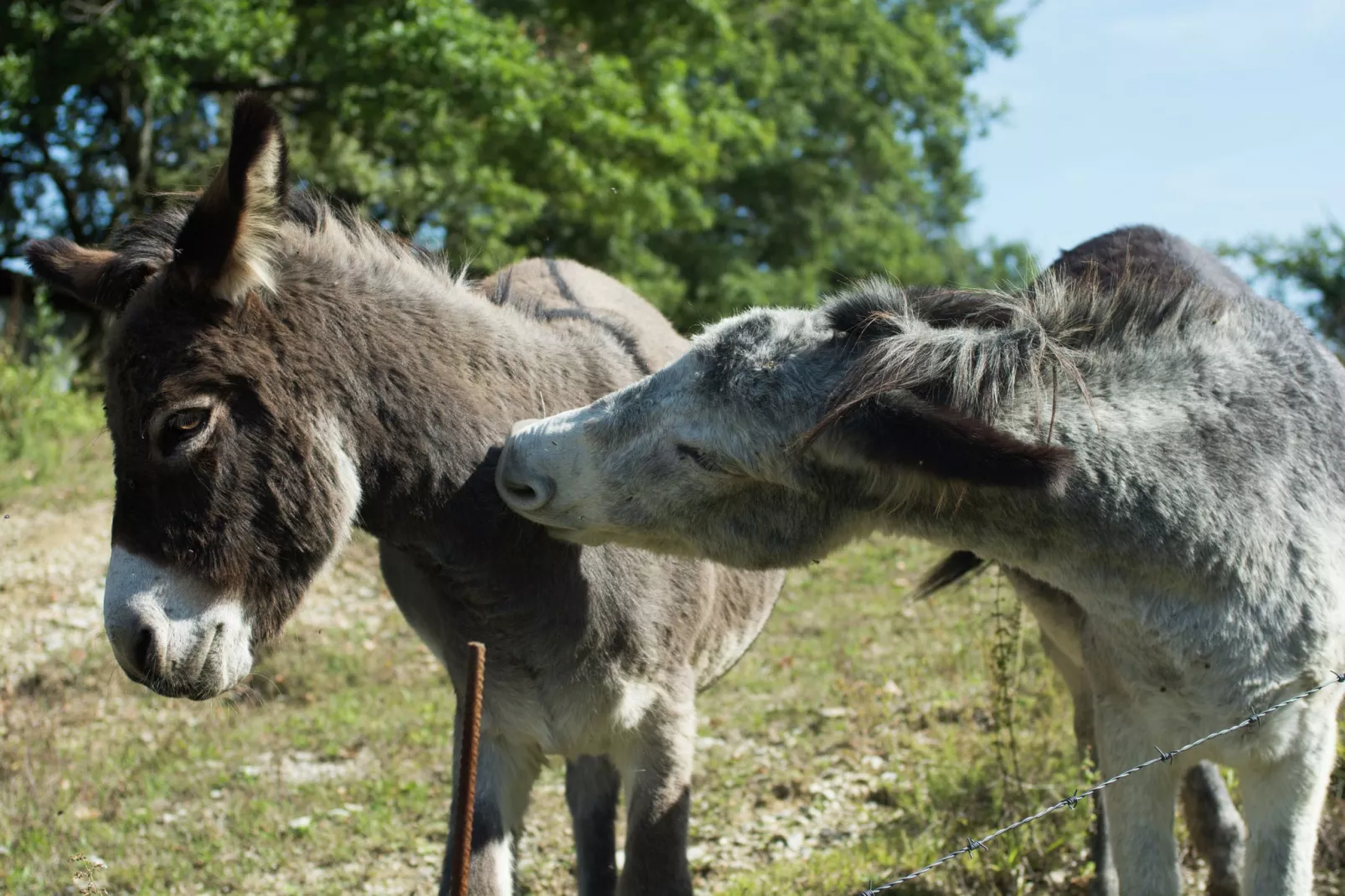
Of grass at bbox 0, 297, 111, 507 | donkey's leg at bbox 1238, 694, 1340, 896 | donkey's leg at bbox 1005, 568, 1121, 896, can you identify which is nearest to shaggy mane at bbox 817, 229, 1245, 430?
donkey's leg at bbox 1005, 568, 1121, 896

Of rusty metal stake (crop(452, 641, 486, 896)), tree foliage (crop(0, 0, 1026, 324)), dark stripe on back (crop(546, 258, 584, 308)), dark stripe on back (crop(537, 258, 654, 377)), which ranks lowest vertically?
rusty metal stake (crop(452, 641, 486, 896))

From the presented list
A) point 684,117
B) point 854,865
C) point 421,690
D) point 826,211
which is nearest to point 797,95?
point 826,211

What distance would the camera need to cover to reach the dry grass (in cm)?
448

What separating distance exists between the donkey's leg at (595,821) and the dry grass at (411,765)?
55cm

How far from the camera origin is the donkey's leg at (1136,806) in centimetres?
297

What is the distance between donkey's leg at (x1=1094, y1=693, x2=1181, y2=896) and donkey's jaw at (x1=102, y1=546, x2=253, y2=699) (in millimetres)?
2332

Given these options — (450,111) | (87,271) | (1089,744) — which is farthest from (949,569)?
(450,111)

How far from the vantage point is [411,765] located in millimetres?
5828

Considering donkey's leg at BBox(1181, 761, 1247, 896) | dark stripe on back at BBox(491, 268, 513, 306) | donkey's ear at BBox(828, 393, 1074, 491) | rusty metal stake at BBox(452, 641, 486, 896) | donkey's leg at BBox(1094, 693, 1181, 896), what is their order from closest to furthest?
rusty metal stake at BBox(452, 641, 486, 896), donkey's ear at BBox(828, 393, 1074, 491), donkey's leg at BBox(1094, 693, 1181, 896), dark stripe on back at BBox(491, 268, 513, 306), donkey's leg at BBox(1181, 761, 1247, 896)

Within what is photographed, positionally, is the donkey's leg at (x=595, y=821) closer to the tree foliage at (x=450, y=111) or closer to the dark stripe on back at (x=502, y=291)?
the dark stripe on back at (x=502, y=291)

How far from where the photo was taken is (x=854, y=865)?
14.2ft

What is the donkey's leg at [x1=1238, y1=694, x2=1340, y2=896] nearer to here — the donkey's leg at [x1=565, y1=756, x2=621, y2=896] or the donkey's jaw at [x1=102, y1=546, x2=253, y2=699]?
the donkey's leg at [x1=565, y1=756, x2=621, y2=896]

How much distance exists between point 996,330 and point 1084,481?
0.43m

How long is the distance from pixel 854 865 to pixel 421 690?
143 inches
